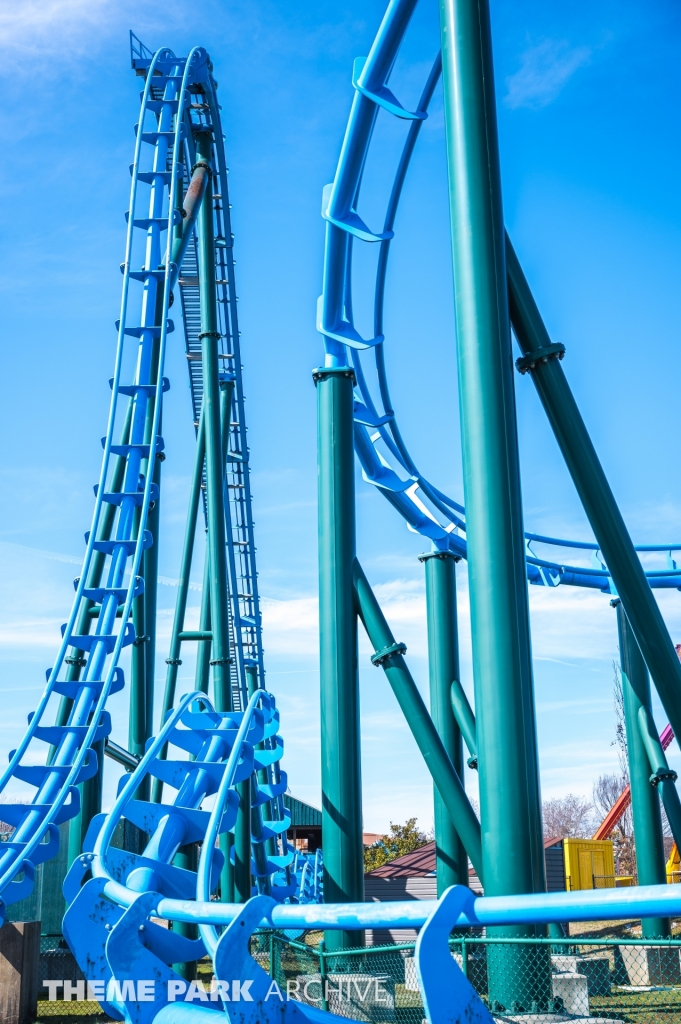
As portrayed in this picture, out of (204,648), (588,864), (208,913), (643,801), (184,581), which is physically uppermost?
(184,581)

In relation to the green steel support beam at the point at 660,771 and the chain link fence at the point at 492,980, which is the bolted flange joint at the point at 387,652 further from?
the green steel support beam at the point at 660,771

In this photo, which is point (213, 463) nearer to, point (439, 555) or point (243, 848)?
point (439, 555)

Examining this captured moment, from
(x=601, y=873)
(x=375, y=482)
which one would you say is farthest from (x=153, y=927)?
(x=601, y=873)

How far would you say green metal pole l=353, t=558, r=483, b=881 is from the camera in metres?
5.89

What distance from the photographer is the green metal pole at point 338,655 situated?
6145 mm

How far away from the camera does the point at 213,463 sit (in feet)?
29.0

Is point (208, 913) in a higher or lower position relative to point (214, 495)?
lower

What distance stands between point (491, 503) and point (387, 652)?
2.16 meters

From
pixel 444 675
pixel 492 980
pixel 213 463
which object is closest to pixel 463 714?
pixel 444 675

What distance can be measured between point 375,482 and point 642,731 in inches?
156

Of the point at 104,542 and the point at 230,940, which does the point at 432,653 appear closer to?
the point at 104,542

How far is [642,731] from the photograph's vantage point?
9.93 metres

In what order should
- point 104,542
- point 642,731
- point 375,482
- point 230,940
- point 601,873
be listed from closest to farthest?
point 230,940
point 104,542
point 375,482
point 642,731
point 601,873

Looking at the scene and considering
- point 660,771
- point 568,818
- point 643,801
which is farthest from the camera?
point 568,818
